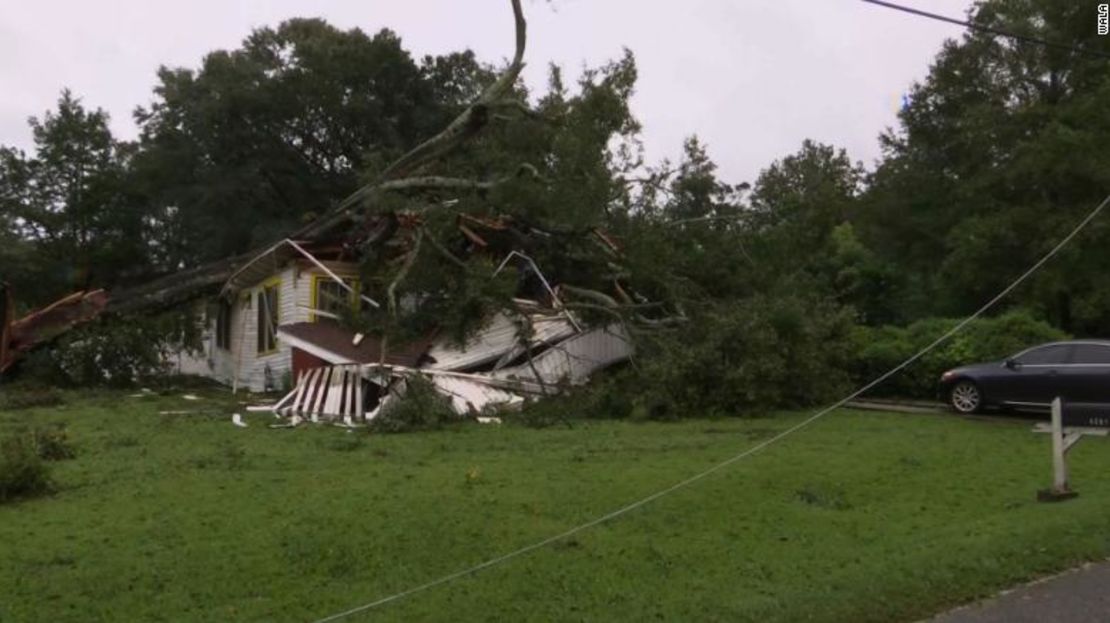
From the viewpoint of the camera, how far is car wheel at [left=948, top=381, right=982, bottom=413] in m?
16.6

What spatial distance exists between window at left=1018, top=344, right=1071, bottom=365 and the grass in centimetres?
366

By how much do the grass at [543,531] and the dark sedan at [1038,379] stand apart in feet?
11.0

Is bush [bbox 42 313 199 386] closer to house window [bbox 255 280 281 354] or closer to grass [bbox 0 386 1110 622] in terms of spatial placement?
house window [bbox 255 280 281 354]

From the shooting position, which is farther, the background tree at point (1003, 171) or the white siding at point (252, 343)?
the background tree at point (1003, 171)

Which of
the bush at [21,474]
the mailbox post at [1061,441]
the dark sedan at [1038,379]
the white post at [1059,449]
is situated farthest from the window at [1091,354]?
the bush at [21,474]

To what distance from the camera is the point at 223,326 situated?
2855cm

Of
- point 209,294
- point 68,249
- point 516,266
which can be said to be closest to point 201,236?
point 68,249

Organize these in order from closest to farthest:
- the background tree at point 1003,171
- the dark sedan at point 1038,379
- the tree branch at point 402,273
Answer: the dark sedan at point 1038,379
the tree branch at point 402,273
the background tree at point 1003,171

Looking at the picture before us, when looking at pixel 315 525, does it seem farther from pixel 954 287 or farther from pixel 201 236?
pixel 201 236

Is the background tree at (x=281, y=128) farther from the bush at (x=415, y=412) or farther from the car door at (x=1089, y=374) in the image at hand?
the car door at (x=1089, y=374)

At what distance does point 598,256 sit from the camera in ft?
68.8

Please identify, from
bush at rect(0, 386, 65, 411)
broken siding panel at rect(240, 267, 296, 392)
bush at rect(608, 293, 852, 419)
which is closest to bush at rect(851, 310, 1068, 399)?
bush at rect(608, 293, 852, 419)

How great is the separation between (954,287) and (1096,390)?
17.0 m

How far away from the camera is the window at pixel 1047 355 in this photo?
15.8m
